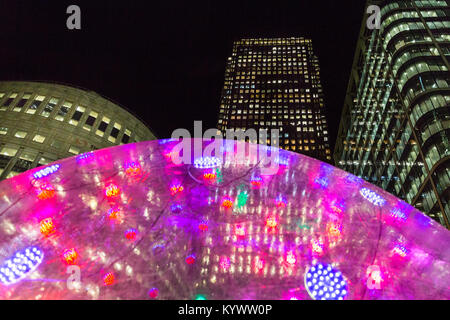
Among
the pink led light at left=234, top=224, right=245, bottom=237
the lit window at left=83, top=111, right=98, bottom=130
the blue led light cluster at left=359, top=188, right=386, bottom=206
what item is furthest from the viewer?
the lit window at left=83, top=111, right=98, bottom=130

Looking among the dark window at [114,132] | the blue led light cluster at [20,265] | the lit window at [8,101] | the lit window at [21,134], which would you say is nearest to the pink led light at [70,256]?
the blue led light cluster at [20,265]

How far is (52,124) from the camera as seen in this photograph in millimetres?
30750

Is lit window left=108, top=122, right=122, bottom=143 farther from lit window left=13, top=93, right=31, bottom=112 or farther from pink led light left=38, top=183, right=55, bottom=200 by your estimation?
pink led light left=38, top=183, right=55, bottom=200

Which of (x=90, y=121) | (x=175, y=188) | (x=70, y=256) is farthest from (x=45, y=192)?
(x=90, y=121)

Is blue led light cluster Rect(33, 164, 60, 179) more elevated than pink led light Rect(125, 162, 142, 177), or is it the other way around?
pink led light Rect(125, 162, 142, 177)

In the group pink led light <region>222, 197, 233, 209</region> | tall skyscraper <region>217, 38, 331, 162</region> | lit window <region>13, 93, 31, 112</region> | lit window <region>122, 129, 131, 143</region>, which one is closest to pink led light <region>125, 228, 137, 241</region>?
pink led light <region>222, 197, 233, 209</region>

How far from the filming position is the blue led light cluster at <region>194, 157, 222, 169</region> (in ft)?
30.5

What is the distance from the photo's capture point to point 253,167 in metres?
9.23

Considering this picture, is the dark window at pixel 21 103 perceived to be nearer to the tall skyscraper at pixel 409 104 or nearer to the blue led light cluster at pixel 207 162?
the blue led light cluster at pixel 207 162

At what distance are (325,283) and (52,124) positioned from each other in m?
31.1

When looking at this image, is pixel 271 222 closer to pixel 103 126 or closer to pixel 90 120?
pixel 103 126

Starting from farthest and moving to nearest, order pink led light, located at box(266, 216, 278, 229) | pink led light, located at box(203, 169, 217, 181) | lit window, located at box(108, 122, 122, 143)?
lit window, located at box(108, 122, 122, 143)
pink led light, located at box(203, 169, 217, 181)
pink led light, located at box(266, 216, 278, 229)

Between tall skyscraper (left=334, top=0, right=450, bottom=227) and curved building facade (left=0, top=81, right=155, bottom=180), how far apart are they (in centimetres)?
3273

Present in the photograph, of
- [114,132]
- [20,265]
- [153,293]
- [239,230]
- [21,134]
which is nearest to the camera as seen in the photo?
[153,293]
